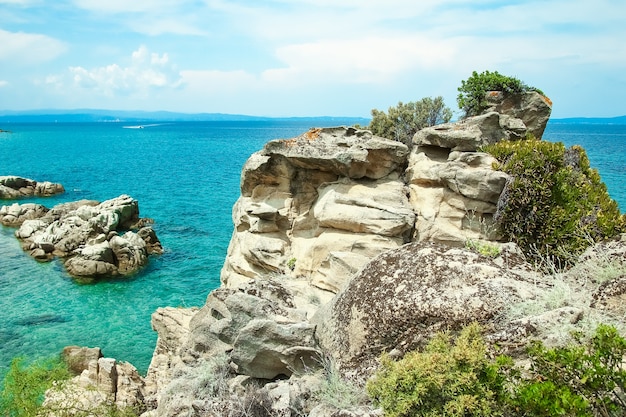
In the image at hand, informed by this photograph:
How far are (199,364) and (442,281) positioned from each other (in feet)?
19.3

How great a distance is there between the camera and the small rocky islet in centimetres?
869

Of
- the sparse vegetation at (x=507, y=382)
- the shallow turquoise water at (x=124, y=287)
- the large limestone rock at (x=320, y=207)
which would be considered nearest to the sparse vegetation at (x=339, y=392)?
the sparse vegetation at (x=507, y=382)

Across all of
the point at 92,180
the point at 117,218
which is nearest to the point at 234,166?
the point at 92,180

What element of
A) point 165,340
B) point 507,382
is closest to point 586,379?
point 507,382

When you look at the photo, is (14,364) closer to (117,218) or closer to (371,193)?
(371,193)

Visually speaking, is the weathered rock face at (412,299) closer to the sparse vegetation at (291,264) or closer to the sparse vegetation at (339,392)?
the sparse vegetation at (339,392)

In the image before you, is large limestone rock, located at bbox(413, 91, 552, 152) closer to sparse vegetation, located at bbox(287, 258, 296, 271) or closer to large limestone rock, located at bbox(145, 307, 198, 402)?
sparse vegetation, located at bbox(287, 258, 296, 271)

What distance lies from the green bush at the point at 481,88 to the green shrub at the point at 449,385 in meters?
17.9

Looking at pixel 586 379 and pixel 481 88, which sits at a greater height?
pixel 481 88

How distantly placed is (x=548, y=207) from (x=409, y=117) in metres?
15.4

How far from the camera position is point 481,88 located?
2244cm

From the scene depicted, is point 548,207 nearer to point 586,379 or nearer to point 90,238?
point 586,379

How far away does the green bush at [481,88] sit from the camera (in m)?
22.2

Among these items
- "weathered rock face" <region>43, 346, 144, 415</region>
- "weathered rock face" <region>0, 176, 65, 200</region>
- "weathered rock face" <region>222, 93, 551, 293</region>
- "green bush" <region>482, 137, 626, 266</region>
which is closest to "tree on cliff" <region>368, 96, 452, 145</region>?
"weathered rock face" <region>222, 93, 551, 293</region>
